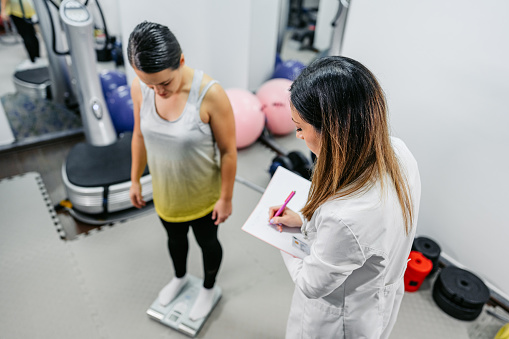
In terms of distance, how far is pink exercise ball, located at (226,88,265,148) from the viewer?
9.93 ft

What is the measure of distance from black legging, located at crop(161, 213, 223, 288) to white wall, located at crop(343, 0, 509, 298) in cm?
109

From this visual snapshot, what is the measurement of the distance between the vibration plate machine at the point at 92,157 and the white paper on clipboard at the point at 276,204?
1419 millimetres

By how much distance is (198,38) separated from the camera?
2887 millimetres

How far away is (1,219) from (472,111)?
2.98 metres

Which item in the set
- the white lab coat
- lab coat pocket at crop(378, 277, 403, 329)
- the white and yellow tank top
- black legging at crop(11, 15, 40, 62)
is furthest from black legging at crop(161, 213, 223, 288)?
black legging at crop(11, 15, 40, 62)

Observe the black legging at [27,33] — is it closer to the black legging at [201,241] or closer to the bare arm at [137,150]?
the bare arm at [137,150]

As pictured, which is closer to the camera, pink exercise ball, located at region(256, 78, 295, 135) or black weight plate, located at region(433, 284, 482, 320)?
black weight plate, located at region(433, 284, 482, 320)

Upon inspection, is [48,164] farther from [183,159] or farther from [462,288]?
[462,288]

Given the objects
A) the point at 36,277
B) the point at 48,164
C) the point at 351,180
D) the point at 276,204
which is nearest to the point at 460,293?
the point at 276,204

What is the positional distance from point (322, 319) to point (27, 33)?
391 centimetres

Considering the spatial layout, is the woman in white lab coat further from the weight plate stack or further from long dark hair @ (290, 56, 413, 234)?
the weight plate stack

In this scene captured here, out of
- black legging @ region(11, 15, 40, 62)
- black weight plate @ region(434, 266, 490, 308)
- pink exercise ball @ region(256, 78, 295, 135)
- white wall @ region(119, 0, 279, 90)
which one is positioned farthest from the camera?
black legging @ region(11, 15, 40, 62)

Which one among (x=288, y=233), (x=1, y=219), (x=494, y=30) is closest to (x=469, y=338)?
(x=288, y=233)

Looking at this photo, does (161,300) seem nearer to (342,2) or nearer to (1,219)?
(1,219)
